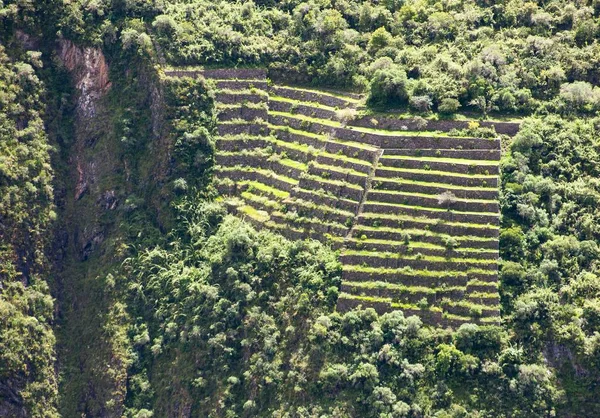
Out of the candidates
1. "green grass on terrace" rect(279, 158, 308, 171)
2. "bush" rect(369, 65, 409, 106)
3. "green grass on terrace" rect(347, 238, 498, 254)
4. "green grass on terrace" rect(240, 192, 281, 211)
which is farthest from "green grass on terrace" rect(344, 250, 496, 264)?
"bush" rect(369, 65, 409, 106)

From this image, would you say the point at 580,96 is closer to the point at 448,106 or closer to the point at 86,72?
the point at 448,106

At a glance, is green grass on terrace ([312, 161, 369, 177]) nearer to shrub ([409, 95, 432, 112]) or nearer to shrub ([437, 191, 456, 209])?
shrub ([437, 191, 456, 209])

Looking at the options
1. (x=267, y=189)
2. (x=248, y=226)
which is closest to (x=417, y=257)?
(x=248, y=226)

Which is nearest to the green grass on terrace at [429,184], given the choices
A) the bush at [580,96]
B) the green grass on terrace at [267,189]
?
the green grass on terrace at [267,189]

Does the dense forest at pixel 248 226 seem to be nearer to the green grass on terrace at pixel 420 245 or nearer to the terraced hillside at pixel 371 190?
the terraced hillside at pixel 371 190

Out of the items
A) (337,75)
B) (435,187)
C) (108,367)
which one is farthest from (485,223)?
(108,367)

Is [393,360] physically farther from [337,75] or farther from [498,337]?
[337,75]
